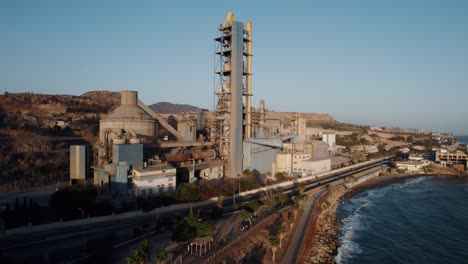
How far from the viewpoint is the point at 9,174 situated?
3681 cm

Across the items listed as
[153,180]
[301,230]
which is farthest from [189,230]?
[153,180]

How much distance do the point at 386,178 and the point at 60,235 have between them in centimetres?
5703

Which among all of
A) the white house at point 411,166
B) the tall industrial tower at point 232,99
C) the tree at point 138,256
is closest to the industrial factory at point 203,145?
the tall industrial tower at point 232,99

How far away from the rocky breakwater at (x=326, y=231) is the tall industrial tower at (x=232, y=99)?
11379 mm

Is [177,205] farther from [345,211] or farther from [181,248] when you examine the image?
[345,211]

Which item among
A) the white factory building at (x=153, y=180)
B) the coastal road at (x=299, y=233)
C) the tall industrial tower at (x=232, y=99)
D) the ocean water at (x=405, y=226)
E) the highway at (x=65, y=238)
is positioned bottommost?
the ocean water at (x=405, y=226)

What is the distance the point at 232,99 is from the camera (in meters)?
41.2

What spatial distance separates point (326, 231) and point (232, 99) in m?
19.3

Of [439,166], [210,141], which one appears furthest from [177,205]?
[439,166]

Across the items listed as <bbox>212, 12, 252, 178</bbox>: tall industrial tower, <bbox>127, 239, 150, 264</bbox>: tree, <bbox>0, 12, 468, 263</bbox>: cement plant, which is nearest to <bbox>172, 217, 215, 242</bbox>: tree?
<bbox>0, 12, 468, 263</bbox>: cement plant

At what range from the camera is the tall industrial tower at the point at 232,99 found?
41.2 m

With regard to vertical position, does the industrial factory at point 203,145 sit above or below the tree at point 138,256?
above

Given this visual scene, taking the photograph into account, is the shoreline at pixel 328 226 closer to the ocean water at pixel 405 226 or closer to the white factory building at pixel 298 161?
the ocean water at pixel 405 226

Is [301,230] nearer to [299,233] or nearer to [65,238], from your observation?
[299,233]
